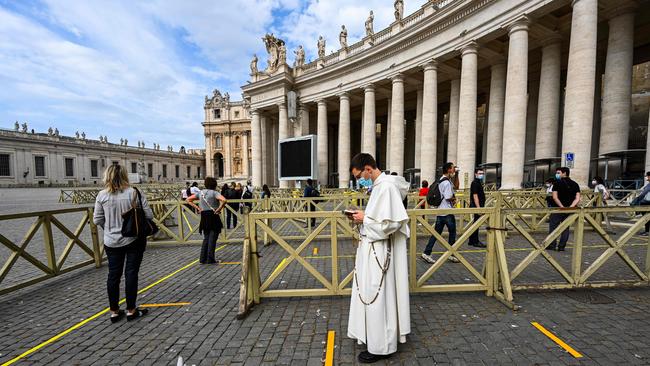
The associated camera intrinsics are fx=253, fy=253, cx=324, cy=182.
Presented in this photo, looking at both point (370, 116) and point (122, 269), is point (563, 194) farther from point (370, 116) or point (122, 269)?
point (370, 116)

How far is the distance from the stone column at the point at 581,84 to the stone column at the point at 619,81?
3204 millimetres

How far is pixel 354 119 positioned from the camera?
37.9m

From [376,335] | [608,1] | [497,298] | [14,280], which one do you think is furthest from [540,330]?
[608,1]

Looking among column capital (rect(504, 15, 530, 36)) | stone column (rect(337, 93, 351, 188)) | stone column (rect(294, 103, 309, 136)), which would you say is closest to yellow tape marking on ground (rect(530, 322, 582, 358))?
column capital (rect(504, 15, 530, 36))

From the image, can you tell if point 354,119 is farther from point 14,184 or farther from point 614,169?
point 14,184

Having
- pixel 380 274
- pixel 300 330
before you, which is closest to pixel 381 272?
pixel 380 274

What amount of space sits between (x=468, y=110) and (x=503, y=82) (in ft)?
17.5

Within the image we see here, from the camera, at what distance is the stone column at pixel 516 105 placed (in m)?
13.9

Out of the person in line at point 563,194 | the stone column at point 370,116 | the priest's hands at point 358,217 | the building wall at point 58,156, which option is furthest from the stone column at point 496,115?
the building wall at point 58,156

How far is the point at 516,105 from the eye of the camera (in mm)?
14266

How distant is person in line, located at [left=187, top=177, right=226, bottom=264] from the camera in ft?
19.7

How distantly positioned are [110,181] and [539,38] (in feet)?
76.6

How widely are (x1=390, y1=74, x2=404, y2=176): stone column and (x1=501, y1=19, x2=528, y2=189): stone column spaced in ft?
25.9

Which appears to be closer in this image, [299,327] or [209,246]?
[299,327]
